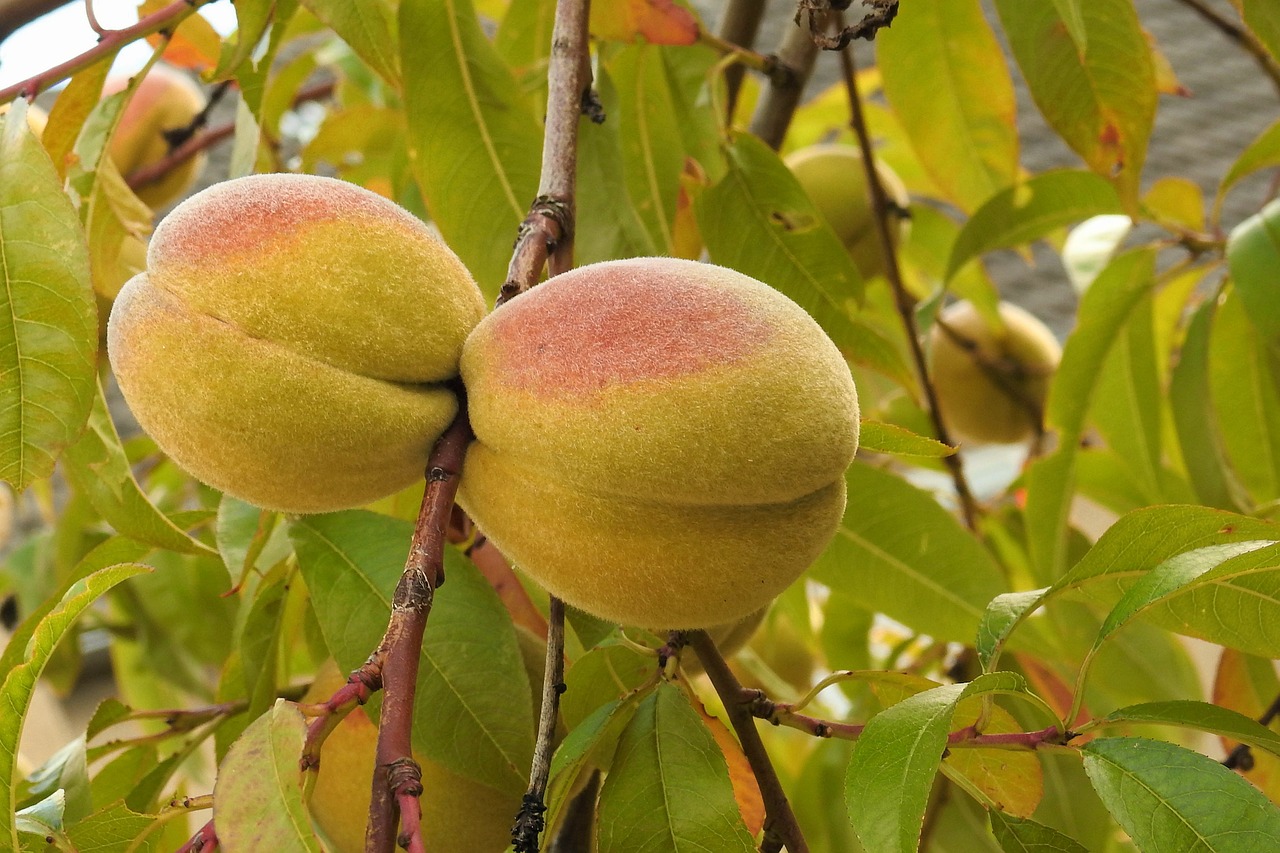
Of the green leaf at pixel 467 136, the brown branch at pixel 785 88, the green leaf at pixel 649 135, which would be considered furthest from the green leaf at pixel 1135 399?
the green leaf at pixel 467 136

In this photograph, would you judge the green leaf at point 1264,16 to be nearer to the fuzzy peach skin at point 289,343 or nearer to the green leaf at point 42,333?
the fuzzy peach skin at point 289,343

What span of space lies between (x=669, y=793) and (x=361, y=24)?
63 centimetres

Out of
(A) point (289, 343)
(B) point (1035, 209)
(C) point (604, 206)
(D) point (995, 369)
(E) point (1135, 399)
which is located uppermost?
(A) point (289, 343)

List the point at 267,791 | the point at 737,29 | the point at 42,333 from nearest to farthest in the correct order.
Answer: the point at 267,791 < the point at 42,333 < the point at 737,29

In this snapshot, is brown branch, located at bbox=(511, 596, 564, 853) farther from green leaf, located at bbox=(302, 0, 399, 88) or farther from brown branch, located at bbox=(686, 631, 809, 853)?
green leaf, located at bbox=(302, 0, 399, 88)

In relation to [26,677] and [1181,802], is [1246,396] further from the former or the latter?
[26,677]

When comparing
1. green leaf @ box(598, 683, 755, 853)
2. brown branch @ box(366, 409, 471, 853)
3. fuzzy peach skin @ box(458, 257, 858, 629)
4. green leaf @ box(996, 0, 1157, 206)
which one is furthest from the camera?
green leaf @ box(996, 0, 1157, 206)

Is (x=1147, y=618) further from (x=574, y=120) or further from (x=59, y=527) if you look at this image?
(x=59, y=527)

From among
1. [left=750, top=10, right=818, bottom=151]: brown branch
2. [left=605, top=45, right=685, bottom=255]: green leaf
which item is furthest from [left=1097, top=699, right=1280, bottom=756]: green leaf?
[left=750, top=10, right=818, bottom=151]: brown branch

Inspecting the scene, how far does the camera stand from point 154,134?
2.05 meters

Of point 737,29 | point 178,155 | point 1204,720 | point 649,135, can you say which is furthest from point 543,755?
point 178,155

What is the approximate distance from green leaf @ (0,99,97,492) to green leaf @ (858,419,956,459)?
1.60 feet

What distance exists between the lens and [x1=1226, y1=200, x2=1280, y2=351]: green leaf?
1.28 metres

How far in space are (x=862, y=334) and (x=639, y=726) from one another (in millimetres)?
532
